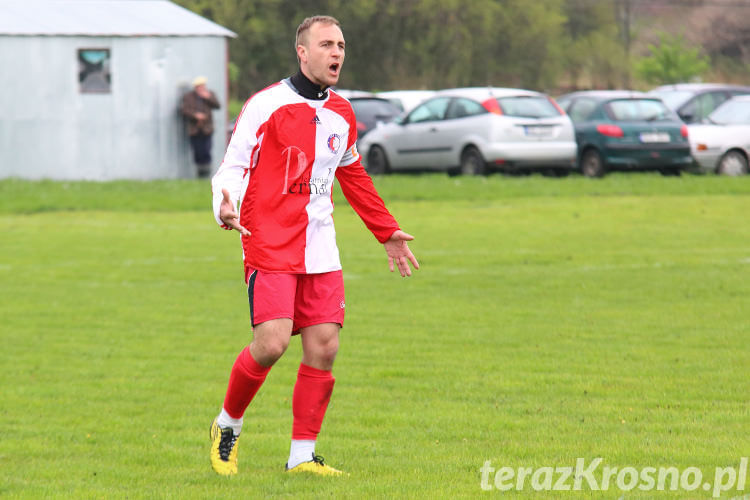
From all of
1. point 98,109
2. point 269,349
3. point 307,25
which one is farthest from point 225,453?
point 98,109

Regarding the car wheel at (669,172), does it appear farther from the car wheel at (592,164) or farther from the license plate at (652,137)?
the car wheel at (592,164)

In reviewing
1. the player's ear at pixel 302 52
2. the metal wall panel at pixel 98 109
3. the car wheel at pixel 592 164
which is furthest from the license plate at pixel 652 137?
the player's ear at pixel 302 52

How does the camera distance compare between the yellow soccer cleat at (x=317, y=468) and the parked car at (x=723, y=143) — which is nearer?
the yellow soccer cleat at (x=317, y=468)

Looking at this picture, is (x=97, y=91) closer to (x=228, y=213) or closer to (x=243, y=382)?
(x=243, y=382)

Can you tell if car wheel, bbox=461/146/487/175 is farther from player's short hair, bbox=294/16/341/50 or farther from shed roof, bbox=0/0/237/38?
player's short hair, bbox=294/16/341/50

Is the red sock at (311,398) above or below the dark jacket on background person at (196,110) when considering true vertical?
above

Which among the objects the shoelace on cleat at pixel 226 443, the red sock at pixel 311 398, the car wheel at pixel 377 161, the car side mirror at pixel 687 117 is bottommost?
the car wheel at pixel 377 161

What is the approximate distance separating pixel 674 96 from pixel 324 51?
25020 millimetres

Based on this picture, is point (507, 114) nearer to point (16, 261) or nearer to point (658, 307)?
point (16, 261)

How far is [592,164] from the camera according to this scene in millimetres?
24703

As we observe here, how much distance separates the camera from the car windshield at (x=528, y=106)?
78.4 ft

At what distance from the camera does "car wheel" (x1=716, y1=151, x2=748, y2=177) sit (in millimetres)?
25016

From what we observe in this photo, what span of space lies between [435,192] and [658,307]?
11.3 metres

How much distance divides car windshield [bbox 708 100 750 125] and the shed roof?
9.85 meters
